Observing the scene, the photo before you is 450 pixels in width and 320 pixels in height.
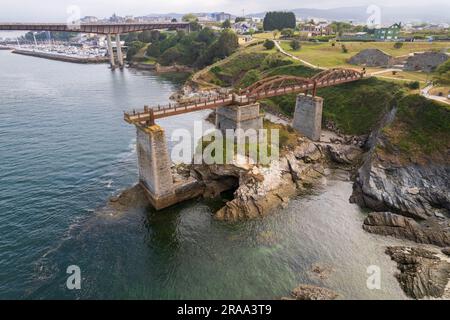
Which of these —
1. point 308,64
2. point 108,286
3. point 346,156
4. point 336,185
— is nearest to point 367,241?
point 336,185

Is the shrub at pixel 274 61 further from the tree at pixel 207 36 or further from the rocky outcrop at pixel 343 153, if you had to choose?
the tree at pixel 207 36

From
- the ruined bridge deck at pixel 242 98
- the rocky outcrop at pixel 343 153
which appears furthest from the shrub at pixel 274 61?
the rocky outcrop at pixel 343 153

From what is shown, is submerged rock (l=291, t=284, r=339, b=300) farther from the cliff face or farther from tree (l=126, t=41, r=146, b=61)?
tree (l=126, t=41, r=146, b=61)

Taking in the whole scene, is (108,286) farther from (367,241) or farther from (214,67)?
(214,67)

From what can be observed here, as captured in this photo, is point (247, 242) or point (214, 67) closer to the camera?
point (247, 242)

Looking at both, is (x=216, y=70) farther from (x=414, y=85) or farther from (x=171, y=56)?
(x=414, y=85)

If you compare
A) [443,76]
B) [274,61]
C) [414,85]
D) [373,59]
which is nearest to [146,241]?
[414,85]
